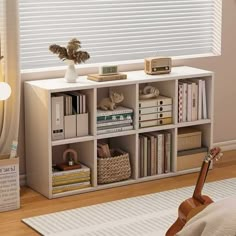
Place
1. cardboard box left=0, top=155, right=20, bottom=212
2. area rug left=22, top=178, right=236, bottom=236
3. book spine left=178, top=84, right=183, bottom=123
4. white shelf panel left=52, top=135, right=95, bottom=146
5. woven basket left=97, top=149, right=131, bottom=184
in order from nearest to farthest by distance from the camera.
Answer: area rug left=22, top=178, right=236, bottom=236, cardboard box left=0, top=155, right=20, bottom=212, white shelf panel left=52, top=135, right=95, bottom=146, woven basket left=97, top=149, right=131, bottom=184, book spine left=178, top=84, right=183, bottom=123

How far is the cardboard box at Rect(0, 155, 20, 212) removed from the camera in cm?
424

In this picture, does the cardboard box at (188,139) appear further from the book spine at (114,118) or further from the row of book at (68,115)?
the row of book at (68,115)

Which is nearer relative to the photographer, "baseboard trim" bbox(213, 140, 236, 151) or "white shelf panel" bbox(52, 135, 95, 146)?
"white shelf panel" bbox(52, 135, 95, 146)

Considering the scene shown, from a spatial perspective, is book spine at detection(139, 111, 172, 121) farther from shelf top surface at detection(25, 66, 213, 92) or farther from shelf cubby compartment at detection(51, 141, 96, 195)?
shelf cubby compartment at detection(51, 141, 96, 195)

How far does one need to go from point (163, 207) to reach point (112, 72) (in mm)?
932

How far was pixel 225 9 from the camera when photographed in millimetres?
5348

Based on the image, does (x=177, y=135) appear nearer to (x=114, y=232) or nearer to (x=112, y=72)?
Result: (x=112, y=72)

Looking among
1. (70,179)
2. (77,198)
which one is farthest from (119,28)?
(77,198)

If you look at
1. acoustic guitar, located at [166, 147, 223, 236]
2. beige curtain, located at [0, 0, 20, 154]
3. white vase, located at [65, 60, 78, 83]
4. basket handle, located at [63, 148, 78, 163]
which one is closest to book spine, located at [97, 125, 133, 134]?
basket handle, located at [63, 148, 78, 163]

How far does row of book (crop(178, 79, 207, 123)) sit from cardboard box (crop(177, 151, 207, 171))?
0.25 m

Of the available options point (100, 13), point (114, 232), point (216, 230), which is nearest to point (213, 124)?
point (100, 13)

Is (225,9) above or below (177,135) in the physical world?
above

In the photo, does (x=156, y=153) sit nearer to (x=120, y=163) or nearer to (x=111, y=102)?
(x=120, y=163)

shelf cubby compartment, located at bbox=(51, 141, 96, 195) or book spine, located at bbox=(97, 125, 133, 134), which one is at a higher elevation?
book spine, located at bbox=(97, 125, 133, 134)
